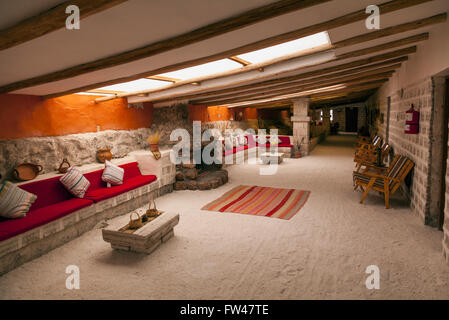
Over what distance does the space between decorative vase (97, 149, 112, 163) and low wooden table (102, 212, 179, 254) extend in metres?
2.30

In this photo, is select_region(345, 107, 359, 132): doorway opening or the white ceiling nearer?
the white ceiling

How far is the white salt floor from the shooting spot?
2518 millimetres

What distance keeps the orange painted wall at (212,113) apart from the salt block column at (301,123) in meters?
2.42

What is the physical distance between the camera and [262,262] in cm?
302

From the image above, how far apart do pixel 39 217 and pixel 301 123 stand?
29.1 ft

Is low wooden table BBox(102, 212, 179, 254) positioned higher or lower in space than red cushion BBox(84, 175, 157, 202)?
lower

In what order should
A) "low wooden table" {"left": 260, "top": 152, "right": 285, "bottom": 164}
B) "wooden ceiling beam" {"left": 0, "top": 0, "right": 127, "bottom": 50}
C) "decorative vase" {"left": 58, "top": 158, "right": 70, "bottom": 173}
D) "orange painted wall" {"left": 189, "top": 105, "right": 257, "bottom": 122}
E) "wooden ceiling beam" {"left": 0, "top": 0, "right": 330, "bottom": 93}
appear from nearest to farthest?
"wooden ceiling beam" {"left": 0, "top": 0, "right": 127, "bottom": 50} → "wooden ceiling beam" {"left": 0, "top": 0, "right": 330, "bottom": 93} → "decorative vase" {"left": 58, "top": 158, "right": 70, "bottom": 173} → "orange painted wall" {"left": 189, "top": 105, "right": 257, "bottom": 122} → "low wooden table" {"left": 260, "top": 152, "right": 285, "bottom": 164}

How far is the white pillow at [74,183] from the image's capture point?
4.05 metres

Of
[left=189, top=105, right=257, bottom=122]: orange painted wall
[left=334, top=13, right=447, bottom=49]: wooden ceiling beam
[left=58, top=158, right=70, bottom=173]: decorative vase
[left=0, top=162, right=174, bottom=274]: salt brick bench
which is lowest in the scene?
[left=0, top=162, right=174, bottom=274]: salt brick bench

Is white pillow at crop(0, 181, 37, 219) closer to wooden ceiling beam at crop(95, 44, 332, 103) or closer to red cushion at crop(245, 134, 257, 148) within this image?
wooden ceiling beam at crop(95, 44, 332, 103)

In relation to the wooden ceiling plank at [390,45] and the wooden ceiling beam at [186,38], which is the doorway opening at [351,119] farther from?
the wooden ceiling beam at [186,38]

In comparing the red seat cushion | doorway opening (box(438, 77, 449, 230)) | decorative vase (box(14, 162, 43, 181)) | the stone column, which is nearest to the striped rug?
doorway opening (box(438, 77, 449, 230))

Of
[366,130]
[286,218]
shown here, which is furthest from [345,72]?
[366,130]

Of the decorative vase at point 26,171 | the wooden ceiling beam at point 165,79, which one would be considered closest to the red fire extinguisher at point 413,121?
the wooden ceiling beam at point 165,79
